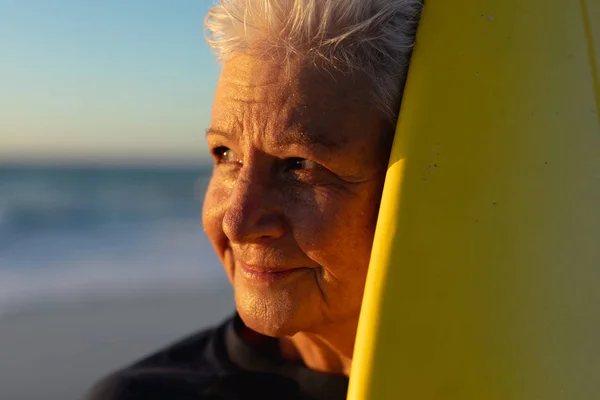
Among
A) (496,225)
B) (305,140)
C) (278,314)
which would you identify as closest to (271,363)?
(278,314)

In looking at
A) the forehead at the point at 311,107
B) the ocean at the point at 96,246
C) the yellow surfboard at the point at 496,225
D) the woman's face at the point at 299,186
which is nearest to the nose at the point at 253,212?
the woman's face at the point at 299,186

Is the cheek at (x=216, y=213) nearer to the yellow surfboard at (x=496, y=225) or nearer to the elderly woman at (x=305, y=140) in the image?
the elderly woman at (x=305, y=140)

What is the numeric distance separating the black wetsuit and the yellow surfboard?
2.21ft

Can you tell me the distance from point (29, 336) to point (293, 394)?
4.90 metres

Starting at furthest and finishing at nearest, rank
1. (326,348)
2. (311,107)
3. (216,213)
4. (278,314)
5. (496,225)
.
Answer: (326,348) < (216,213) < (278,314) < (311,107) < (496,225)

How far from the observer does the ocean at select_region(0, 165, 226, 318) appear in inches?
304

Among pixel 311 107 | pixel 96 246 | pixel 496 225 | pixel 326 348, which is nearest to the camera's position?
Answer: pixel 496 225

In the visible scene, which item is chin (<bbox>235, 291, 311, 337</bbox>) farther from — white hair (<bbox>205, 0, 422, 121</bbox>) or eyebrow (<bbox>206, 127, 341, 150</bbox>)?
white hair (<bbox>205, 0, 422, 121</bbox>)

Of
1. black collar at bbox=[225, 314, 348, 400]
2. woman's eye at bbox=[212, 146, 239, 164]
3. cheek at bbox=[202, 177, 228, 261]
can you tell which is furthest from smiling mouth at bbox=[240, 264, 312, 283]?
black collar at bbox=[225, 314, 348, 400]

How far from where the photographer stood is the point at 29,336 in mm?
6074

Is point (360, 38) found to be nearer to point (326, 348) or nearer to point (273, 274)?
point (273, 274)

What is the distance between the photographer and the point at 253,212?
1611mm

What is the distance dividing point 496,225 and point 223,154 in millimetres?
865

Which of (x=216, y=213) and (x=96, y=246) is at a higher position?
(x=216, y=213)
